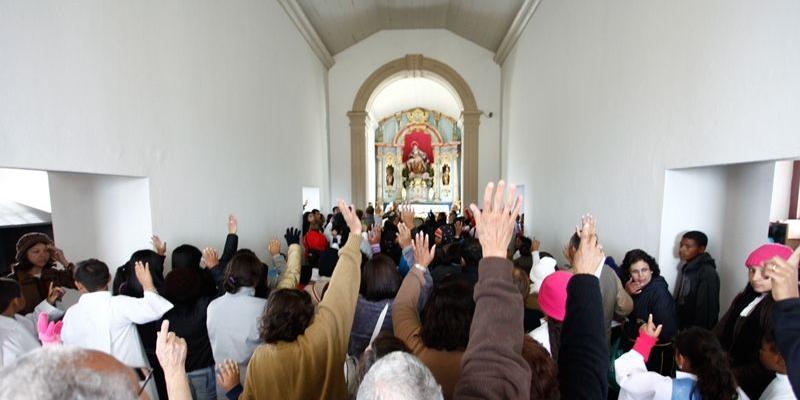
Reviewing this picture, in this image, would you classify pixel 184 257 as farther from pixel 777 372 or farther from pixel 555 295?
pixel 777 372

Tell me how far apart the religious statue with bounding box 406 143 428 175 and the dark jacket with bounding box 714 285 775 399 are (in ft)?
55.5

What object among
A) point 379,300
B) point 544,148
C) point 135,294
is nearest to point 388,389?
point 379,300

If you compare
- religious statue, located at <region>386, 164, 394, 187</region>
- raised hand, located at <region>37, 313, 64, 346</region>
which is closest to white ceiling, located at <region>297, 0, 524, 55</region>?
raised hand, located at <region>37, 313, 64, 346</region>

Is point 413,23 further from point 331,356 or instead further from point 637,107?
point 331,356

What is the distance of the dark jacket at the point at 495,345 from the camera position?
806 millimetres

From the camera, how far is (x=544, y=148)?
581 centimetres

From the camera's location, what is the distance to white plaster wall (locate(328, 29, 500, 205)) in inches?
385

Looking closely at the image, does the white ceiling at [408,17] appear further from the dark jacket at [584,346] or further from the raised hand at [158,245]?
the dark jacket at [584,346]

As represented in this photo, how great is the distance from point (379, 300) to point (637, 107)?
9.60ft

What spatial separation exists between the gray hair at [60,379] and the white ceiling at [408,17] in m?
7.27

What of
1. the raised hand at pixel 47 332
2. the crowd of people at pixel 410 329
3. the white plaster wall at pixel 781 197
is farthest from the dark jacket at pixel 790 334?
the white plaster wall at pixel 781 197

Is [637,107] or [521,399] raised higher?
[637,107]

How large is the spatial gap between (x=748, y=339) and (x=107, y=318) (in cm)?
320

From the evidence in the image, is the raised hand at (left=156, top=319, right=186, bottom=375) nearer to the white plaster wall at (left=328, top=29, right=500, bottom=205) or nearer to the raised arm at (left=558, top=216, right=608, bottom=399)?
the raised arm at (left=558, top=216, right=608, bottom=399)
